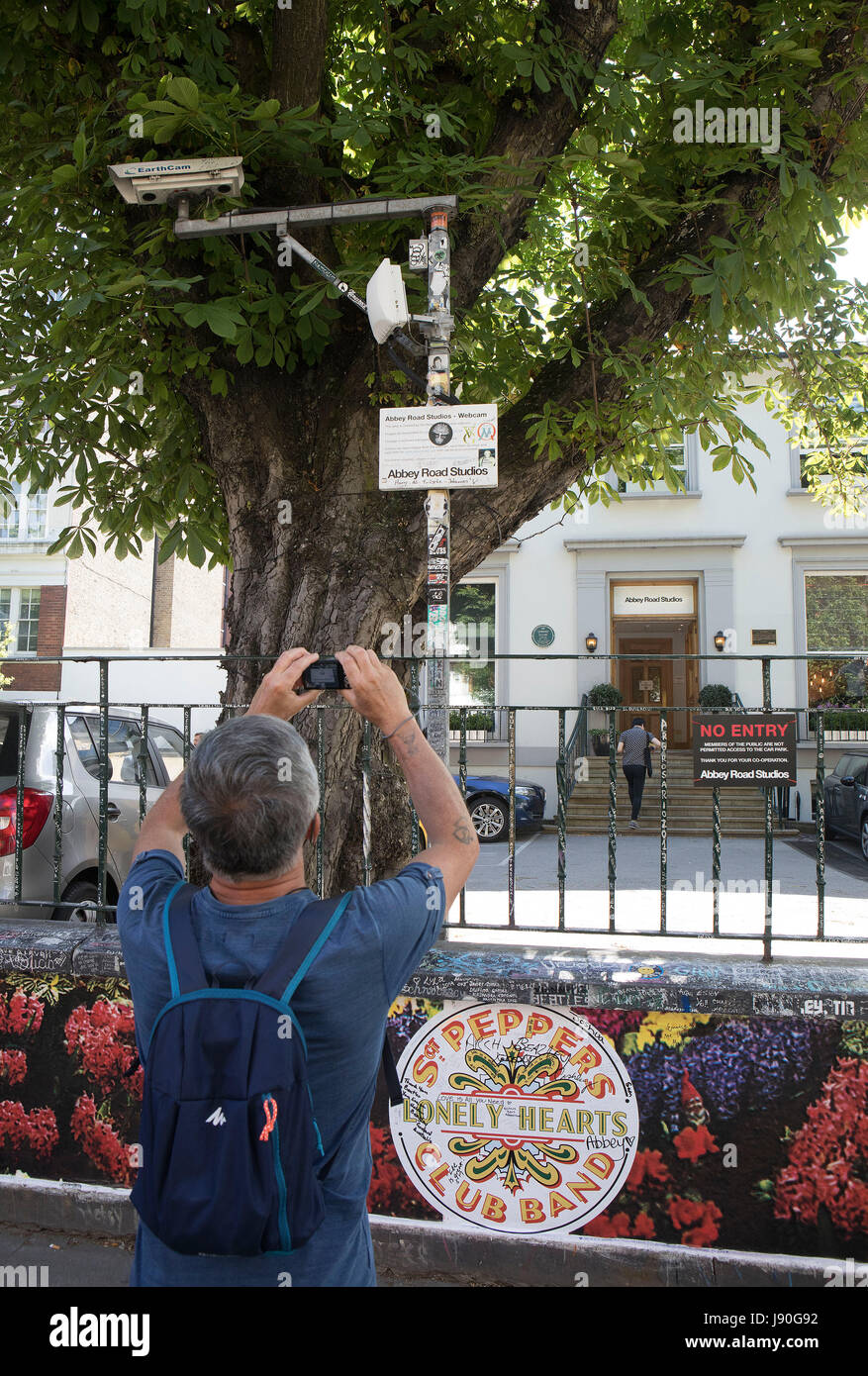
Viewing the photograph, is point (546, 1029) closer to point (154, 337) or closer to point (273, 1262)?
point (273, 1262)

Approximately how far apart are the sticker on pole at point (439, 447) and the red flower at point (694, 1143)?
2.54 meters

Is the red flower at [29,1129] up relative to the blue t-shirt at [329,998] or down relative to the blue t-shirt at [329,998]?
down

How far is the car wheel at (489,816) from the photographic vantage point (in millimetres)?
13516

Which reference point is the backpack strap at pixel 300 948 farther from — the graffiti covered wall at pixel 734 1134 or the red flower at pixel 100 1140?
the red flower at pixel 100 1140

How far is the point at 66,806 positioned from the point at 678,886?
5319 mm

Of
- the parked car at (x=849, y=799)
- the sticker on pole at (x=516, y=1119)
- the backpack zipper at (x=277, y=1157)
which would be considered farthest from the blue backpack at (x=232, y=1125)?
the parked car at (x=849, y=799)

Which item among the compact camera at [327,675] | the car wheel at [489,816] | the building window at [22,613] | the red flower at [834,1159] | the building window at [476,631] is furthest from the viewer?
the building window at [22,613]

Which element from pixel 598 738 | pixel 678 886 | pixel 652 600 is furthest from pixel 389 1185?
pixel 652 600

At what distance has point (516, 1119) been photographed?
10.6 ft

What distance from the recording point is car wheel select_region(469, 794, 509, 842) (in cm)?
1352

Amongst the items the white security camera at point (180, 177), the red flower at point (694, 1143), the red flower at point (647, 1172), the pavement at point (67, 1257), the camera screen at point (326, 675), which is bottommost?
the pavement at point (67, 1257)

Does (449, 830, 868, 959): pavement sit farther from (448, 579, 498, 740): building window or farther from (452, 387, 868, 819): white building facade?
(448, 579, 498, 740): building window

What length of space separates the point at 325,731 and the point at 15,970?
164 centimetres

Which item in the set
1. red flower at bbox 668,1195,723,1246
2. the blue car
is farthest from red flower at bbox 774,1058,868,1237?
the blue car
